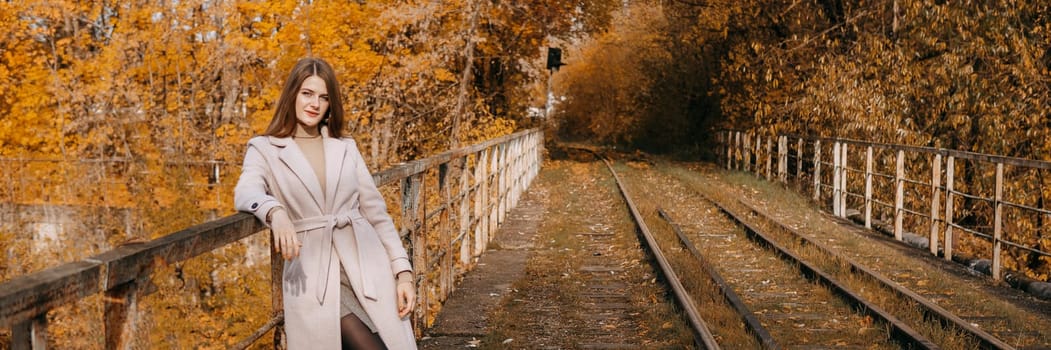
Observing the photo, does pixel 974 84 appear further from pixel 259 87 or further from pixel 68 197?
pixel 68 197

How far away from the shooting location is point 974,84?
14227 millimetres

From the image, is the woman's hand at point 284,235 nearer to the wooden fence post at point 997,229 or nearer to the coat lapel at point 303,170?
the coat lapel at point 303,170

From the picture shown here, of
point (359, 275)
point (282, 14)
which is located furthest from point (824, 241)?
point (282, 14)

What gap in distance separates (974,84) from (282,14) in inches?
526

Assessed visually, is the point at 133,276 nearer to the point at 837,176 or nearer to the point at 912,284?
the point at 912,284

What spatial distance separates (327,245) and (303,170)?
0.24 metres

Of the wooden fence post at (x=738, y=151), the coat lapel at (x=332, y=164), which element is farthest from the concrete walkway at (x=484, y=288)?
the wooden fence post at (x=738, y=151)

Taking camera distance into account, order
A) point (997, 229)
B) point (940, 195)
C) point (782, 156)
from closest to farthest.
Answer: point (997, 229)
point (940, 195)
point (782, 156)

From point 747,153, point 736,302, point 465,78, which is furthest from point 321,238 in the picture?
point 747,153

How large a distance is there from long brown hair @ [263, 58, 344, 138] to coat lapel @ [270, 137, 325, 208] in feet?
0.33

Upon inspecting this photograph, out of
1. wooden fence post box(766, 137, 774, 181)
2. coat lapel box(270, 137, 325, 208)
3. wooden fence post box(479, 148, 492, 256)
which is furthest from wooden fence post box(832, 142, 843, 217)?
coat lapel box(270, 137, 325, 208)

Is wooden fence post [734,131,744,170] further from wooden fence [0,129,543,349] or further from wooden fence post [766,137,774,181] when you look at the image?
wooden fence [0,129,543,349]

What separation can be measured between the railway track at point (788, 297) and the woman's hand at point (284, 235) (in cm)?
380

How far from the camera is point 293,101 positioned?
2982 mm
